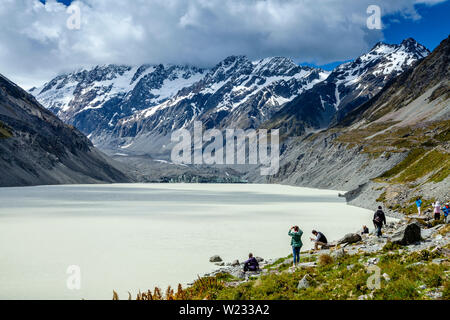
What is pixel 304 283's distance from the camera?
58.5ft

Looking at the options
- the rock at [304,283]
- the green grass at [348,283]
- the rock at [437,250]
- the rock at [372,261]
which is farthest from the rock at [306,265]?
the rock at [437,250]

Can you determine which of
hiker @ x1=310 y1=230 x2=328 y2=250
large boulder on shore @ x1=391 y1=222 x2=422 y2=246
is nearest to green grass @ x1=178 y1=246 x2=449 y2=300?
large boulder on shore @ x1=391 y1=222 x2=422 y2=246

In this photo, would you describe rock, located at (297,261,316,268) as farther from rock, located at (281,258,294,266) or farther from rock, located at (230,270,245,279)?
rock, located at (230,270,245,279)

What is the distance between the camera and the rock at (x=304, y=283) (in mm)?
17591

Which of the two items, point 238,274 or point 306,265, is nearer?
point 306,265

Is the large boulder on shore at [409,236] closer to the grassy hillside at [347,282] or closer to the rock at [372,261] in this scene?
the grassy hillside at [347,282]

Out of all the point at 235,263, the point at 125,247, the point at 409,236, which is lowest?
the point at 235,263

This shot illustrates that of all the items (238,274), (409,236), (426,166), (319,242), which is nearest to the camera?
(409,236)

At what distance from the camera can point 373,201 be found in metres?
79.3

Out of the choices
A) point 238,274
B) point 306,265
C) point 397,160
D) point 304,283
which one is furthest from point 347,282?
point 397,160

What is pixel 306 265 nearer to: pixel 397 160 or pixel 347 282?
pixel 347 282

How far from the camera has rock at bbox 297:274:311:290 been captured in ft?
57.7
